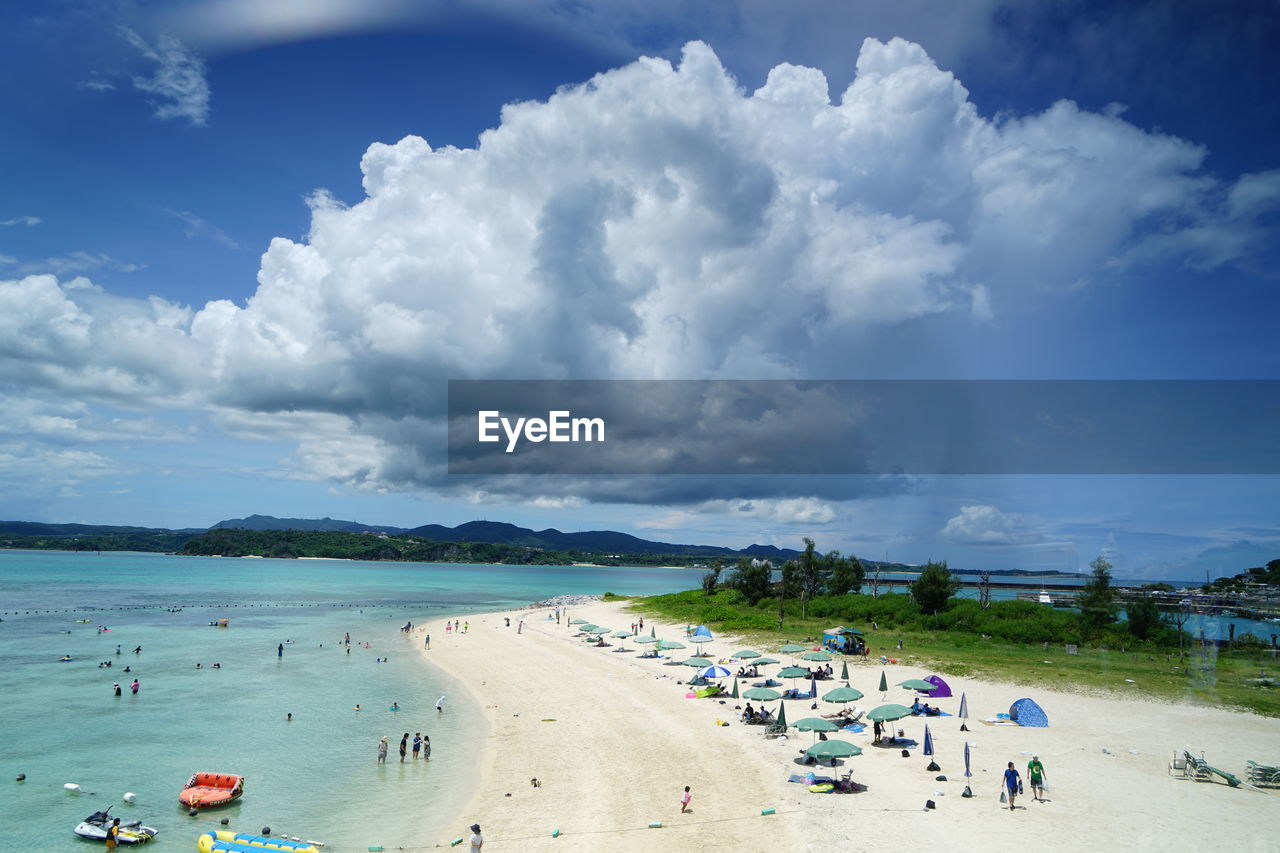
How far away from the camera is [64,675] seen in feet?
135

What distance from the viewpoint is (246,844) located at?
17.4m

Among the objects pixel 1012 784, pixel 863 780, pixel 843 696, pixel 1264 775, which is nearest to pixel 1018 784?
pixel 1012 784

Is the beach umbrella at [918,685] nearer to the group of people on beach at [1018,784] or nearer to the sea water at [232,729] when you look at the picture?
the group of people on beach at [1018,784]

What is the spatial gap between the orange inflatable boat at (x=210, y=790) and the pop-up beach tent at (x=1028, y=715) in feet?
93.4

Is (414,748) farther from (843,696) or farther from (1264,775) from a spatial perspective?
(1264,775)

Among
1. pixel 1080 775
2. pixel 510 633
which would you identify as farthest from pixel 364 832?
pixel 510 633

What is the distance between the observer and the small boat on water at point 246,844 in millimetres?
17266

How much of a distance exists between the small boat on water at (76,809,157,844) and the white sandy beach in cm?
797

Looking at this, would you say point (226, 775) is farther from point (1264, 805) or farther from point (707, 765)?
point (1264, 805)

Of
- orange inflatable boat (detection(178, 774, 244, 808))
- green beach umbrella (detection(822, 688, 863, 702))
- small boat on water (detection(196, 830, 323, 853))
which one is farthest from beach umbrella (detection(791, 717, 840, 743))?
orange inflatable boat (detection(178, 774, 244, 808))

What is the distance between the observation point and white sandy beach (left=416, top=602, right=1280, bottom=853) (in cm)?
1759

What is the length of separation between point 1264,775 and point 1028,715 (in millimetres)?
7467

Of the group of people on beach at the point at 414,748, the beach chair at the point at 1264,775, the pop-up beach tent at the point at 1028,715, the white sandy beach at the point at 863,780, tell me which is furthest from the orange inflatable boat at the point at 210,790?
the beach chair at the point at 1264,775

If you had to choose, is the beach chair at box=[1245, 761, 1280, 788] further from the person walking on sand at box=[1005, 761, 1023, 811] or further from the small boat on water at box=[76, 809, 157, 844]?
the small boat on water at box=[76, 809, 157, 844]
